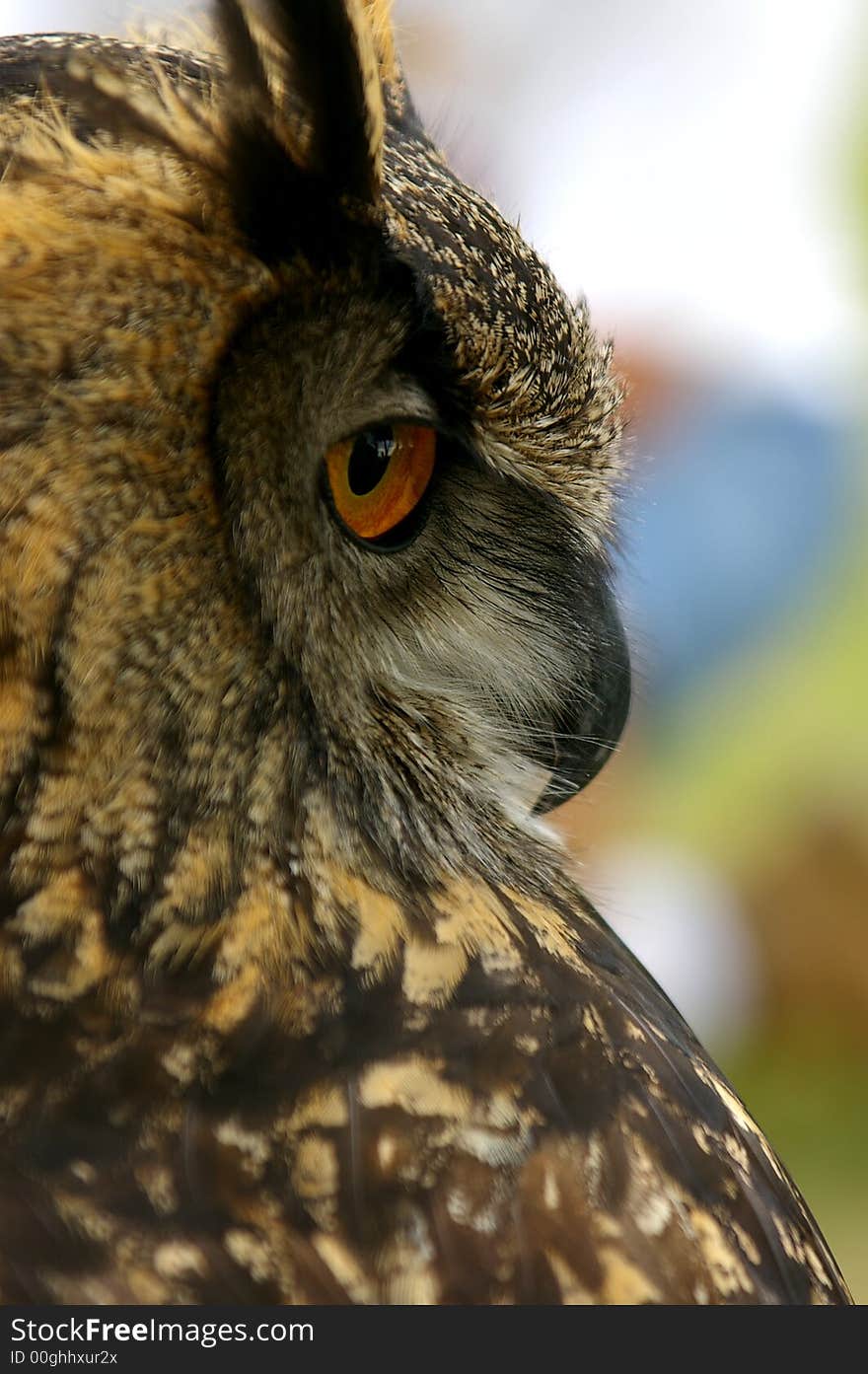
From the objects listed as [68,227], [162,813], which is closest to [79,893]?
[162,813]

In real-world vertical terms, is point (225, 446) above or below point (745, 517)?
below

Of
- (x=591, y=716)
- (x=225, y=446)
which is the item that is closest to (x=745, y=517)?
(x=591, y=716)

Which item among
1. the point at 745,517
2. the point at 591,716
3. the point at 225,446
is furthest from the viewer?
the point at 745,517

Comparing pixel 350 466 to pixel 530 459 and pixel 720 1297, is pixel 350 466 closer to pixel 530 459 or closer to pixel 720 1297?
pixel 530 459

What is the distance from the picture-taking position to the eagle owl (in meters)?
0.92

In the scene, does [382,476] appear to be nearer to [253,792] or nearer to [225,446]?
[225,446]

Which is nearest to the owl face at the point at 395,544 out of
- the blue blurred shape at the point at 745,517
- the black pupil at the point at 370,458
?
the black pupil at the point at 370,458

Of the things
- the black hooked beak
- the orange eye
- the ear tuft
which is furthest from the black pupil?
the black hooked beak

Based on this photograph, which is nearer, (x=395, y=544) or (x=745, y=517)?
(x=395, y=544)

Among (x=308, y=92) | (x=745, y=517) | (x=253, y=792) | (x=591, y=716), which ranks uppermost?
(x=745, y=517)

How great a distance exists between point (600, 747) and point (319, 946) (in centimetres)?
54

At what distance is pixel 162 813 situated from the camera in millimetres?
949

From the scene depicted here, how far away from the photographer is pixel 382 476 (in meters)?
1.05

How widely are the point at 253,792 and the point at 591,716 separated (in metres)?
0.51
